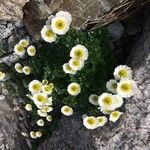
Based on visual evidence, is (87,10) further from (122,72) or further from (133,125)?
(133,125)

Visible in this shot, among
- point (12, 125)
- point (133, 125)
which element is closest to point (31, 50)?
point (12, 125)

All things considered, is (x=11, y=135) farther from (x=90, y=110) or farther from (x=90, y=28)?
(x=90, y=28)

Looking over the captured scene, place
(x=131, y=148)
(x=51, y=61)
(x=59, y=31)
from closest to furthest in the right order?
(x=131, y=148), (x=59, y=31), (x=51, y=61)

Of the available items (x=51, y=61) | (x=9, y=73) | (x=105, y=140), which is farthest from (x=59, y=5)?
(x=105, y=140)

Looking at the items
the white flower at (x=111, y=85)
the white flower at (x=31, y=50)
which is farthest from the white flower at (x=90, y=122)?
the white flower at (x=31, y=50)

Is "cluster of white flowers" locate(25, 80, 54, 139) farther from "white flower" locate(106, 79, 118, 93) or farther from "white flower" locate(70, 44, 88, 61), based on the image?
"white flower" locate(106, 79, 118, 93)
